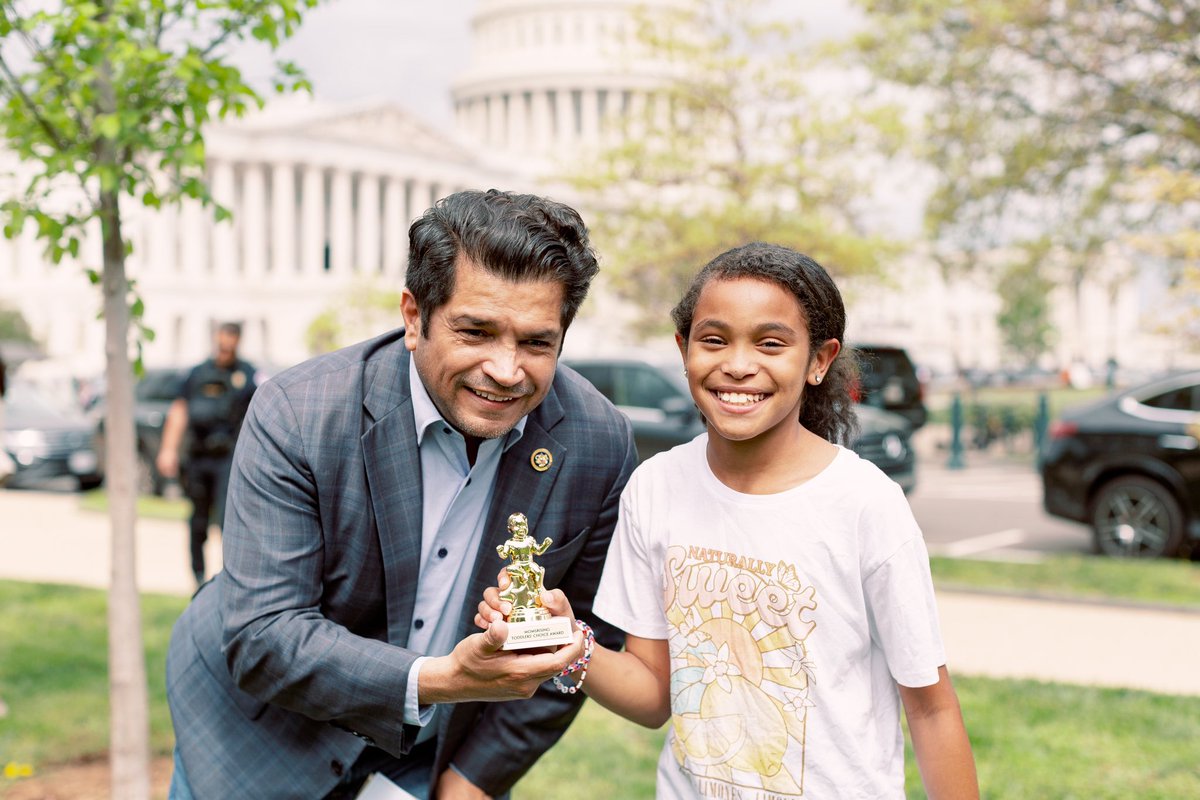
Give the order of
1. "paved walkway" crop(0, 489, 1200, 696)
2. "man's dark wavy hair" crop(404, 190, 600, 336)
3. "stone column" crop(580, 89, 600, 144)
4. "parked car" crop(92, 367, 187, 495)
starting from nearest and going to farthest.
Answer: "man's dark wavy hair" crop(404, 190, 600, 336), "paved walkway" crop(0, 489, 1200, 696), "parked car" crop(92, 367, 187, 495), "stone column" crop(580, 89, 600, 144)

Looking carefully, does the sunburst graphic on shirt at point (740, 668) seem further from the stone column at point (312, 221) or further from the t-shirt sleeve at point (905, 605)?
the stone column at point (312, 221)

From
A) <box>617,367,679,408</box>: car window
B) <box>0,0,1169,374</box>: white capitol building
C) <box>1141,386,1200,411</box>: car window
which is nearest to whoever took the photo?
<box>1141,386,1200,411</box>: car window

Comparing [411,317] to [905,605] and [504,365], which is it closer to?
[504,365]

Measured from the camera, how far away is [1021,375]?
68000 mm

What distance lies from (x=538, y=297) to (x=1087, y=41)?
18.7 meters

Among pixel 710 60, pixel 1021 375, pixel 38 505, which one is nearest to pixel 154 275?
pixel 1021 375

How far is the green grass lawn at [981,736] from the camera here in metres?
5.04

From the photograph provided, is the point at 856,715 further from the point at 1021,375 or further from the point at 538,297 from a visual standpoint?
the point at 1021,375

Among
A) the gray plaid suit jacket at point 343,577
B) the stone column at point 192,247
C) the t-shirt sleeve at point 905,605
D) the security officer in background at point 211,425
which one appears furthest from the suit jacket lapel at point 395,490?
the stone column at point 192,247

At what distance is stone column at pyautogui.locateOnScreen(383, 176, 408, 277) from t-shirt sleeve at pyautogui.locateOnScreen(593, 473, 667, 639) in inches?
3249

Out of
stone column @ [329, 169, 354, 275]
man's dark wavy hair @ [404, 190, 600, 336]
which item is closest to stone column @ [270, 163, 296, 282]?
stone column @ [329, 169, 354, 275]

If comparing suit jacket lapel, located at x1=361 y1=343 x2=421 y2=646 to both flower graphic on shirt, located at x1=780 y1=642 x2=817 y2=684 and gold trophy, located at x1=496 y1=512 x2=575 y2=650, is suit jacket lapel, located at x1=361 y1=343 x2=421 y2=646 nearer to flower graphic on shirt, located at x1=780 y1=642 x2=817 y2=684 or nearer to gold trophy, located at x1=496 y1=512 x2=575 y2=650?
gold trophy, located at x1=496 y1=512 x2=575 y2=650

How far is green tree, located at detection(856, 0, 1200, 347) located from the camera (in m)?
18.1

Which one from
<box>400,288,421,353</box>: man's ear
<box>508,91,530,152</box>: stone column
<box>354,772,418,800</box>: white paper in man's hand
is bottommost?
<box>354,772,418,800</box>: white paper in man's hand
